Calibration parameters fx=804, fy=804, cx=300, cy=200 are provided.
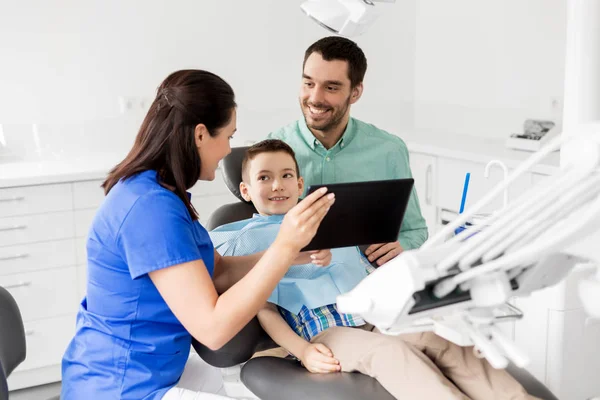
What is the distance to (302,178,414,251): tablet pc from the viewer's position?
165 centimetres

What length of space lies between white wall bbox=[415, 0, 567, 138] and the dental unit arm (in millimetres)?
2600

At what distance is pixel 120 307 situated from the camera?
64.3 inches

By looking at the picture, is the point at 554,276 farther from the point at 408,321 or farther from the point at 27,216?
the point at 27,216

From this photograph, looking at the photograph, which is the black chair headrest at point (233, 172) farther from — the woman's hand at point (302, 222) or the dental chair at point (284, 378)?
the woman's hand at point (302, 222)

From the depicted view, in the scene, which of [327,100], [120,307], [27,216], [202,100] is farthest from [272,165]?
[27,216]

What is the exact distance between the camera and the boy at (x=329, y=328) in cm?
163

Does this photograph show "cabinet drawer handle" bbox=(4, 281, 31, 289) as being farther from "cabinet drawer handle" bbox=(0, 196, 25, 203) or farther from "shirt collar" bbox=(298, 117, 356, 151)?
"shirt collar" bbox=(298, 117, 356, 151)

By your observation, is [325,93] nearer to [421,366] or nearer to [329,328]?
[329,328]

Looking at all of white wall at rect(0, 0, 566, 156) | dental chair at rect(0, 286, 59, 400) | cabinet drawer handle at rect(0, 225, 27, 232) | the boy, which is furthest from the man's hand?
white wall at rect(0, 0, 566, 156)

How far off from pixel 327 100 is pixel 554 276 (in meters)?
1.29

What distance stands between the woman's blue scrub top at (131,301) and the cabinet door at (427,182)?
7.13ft

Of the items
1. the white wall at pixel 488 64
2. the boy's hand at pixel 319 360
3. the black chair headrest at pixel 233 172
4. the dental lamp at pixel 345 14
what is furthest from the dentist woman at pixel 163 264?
the white wall at pixel 488 64

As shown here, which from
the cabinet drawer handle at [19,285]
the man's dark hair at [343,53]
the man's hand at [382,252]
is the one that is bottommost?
the cabinet drawer handle at [19,285]

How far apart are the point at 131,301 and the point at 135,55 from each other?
2298mm
